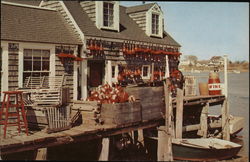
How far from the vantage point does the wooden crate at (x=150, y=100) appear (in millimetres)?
10075

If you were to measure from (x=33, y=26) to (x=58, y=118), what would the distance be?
5823 millimetres

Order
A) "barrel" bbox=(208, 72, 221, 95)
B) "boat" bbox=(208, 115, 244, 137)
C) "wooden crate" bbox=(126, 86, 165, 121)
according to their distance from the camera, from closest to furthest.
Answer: "wooden crate" bbox=(126, 86, 165, 121)
"barrel" bbox=(208, 72, 221, 95)
"boat" bbox=(208, 115, 244, 137)

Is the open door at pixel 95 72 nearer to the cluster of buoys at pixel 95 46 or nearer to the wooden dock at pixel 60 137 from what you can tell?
the cluster of buoys at pixel 95 46

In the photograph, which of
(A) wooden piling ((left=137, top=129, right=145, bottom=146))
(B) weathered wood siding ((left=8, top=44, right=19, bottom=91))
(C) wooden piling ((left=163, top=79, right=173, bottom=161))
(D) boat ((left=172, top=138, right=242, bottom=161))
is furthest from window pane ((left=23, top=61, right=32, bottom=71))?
(D) boat ((left=172, top=138, right=242, bottom=161))

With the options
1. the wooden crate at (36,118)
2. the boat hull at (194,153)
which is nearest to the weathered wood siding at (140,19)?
the boat hull at (194,153)

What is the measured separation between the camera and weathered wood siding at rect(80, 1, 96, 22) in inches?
617

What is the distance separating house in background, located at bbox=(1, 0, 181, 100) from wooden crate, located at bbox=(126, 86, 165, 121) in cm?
205

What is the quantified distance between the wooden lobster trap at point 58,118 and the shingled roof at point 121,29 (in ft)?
20.3

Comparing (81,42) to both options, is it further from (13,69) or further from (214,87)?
(214,87)

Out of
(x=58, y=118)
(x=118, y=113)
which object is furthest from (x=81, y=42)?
(x=58, y=118)

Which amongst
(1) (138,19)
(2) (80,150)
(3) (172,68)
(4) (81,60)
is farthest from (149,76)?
(2) (80,150)

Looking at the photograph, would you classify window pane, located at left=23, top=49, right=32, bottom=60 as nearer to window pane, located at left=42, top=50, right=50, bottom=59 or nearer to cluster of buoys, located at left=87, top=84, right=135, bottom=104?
window pane, located at left=42, top=50, right=50, bottom=59

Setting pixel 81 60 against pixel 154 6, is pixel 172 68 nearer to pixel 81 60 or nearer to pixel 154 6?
pixel 154 6

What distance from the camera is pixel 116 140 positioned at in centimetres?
1077
